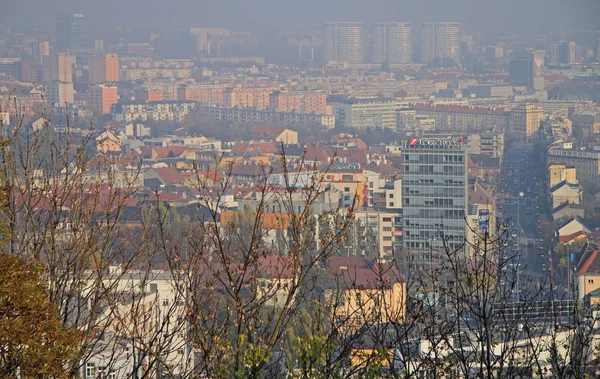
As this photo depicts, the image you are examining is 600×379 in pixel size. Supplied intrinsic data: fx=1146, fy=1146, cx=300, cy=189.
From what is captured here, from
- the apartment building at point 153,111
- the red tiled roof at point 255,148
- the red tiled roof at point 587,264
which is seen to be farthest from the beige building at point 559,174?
the apartment building at point 153,111

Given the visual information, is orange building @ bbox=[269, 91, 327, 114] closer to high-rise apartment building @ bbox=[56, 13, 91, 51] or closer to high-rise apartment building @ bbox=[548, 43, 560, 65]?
high-rise apartment building @ bbox=[548, 43, 560, 65]

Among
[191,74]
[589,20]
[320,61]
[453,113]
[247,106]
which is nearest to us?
[453,113]

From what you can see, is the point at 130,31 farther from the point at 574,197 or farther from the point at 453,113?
the point at 574,197

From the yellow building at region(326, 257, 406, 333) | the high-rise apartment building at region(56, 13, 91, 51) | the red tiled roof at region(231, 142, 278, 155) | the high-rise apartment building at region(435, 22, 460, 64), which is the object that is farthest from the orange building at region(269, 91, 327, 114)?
the yellow building at region(326, 257, 406, 333)

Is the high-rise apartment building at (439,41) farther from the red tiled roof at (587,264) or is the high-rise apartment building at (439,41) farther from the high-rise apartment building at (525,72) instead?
the red tiled roof at (587,264)

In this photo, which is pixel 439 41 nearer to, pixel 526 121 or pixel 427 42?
pixel 427 42

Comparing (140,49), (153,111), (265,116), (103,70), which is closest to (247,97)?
(265,116)

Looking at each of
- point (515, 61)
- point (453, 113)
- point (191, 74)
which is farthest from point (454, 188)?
point (191, 74)
